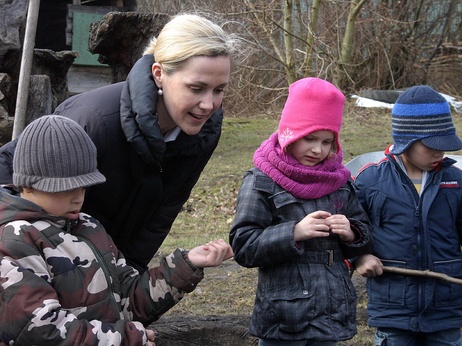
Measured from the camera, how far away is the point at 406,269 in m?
3.13

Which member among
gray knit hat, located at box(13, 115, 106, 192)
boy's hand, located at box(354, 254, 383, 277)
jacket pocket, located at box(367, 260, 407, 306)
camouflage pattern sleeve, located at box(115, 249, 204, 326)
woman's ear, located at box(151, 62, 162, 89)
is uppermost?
woman's ear, located at box(151, 62, 162, 89)

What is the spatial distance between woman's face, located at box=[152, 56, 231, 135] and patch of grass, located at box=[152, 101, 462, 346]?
66.6 inches

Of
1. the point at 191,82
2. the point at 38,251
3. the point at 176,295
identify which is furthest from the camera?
the point at 191,82

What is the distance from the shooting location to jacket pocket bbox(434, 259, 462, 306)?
317 centimetres

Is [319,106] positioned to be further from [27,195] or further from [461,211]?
[27,195]

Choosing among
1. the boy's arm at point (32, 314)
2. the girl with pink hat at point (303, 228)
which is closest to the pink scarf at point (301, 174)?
the girl with pink hat at point (303, 228)

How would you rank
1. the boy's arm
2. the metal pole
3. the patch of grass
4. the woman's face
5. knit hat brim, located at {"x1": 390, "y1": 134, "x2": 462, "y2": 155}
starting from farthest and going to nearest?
the patch of grass, the metal pole, knit hat brim, located at {"x1": 390, "y1": 134, "x2": 462, "y2": 155}, the woman's face, the boy's arm

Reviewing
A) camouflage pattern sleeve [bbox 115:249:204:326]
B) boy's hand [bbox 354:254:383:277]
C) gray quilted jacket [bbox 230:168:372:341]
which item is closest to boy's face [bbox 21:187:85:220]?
camouflage pattern sleeve [bbox 115:249:204:326]

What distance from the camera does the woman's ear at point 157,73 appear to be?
2.84 metres

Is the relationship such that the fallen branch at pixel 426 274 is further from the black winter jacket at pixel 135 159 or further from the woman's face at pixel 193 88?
the woman's face at pixel 193 88

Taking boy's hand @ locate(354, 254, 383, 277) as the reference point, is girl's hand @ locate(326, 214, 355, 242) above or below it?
above

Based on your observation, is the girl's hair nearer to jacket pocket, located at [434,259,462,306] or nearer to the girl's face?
the girl's face

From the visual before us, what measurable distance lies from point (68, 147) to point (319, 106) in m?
1.09

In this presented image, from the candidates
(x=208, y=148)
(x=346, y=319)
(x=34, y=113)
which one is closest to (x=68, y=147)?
(x=208, y=148)
